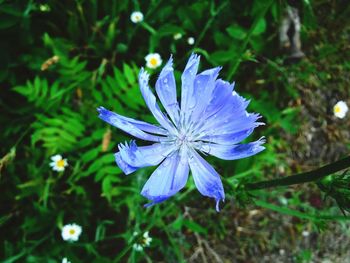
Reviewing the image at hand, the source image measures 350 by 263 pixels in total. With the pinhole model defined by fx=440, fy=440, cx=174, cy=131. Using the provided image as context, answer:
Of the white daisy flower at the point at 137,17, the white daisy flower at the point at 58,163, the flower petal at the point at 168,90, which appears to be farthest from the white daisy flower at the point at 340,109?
the white daisy flower at the point at 58,163

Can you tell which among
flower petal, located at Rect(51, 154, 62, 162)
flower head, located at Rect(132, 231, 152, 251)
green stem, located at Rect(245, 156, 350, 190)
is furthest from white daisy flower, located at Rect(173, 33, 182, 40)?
→ green stem, located at Rect(245, 156, 350, 190)

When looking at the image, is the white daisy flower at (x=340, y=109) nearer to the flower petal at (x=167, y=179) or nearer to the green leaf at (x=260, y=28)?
the green leaf at (x=260, y=28)

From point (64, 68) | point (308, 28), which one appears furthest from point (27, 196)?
point (308, 28)

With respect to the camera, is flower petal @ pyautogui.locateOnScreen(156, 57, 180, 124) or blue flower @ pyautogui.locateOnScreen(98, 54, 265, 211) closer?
blue flower @ pyautogui.locateOnScreen(98, 54, 265, 211)

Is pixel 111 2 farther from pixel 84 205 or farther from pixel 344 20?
pixel 344 20

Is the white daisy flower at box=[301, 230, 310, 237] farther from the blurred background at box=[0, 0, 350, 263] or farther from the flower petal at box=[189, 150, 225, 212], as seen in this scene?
the flower petal at box=[189, 150, 225, 212]

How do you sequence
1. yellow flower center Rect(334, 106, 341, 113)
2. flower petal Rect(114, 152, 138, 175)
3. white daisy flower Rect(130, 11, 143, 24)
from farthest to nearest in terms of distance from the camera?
1. yellow flower center Rect(334, 106, 341, 113)
2. white daisy flower Rect(130, 11, 143, 24)
3. flower petal Rect(114, 152, 138, 175)

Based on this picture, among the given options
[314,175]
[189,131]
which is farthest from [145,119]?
[314,175]
